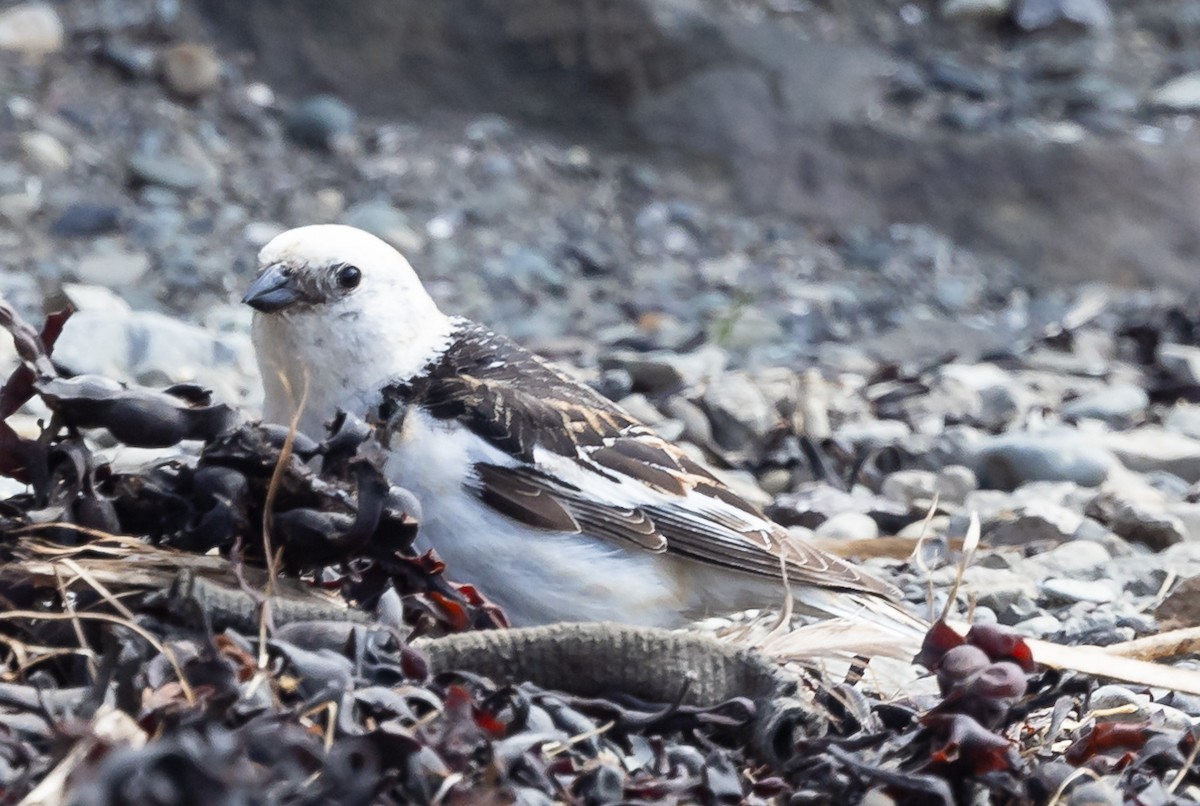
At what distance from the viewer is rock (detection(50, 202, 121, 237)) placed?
24.9ft

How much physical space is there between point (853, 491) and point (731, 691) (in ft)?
8.23

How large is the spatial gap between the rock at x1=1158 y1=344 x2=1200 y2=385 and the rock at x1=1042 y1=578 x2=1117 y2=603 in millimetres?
2775

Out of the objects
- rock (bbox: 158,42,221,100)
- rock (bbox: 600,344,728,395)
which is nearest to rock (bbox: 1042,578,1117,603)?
rock (bbox: 600,344,728,395)

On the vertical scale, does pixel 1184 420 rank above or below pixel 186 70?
below

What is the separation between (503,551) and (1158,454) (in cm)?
275

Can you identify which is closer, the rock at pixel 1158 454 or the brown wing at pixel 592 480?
the brown wing at pixel 592 480

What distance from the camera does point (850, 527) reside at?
15.6 ft

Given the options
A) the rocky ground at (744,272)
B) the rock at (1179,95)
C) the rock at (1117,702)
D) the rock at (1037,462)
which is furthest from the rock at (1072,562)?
the rock at (1179,95)

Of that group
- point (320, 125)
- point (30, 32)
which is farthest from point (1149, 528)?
point (30, 32)

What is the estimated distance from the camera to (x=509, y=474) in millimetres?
3602

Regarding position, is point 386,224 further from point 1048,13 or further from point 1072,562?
point 1072,562

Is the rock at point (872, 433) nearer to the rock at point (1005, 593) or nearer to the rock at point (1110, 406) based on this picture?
the rock at point (1110, 406)

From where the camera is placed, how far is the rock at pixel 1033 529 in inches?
182

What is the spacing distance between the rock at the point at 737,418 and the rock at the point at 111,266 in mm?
2755
